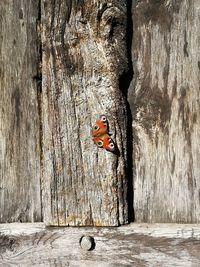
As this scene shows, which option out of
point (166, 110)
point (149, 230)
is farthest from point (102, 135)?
point (149, 230)

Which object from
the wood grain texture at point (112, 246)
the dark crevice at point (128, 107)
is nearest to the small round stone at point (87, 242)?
the wood grain texture at point (112, 246)

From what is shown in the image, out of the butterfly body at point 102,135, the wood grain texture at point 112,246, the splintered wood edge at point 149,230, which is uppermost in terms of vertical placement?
the butterfly body at point 102,135

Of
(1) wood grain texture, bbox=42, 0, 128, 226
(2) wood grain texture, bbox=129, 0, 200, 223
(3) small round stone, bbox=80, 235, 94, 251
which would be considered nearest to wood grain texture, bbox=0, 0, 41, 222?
(1) wood grain texture, bbox=42, 0, 128, 226

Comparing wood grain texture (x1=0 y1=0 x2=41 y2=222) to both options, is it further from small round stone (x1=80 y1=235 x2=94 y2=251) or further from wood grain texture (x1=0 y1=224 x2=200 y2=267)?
small round stone (x1=80 y1=235 x2=94 y2=251)

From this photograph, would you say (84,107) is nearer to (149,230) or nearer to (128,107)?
(128,107)

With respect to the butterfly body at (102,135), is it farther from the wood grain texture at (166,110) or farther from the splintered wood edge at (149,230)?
the splintered wood edge at (149,230)
